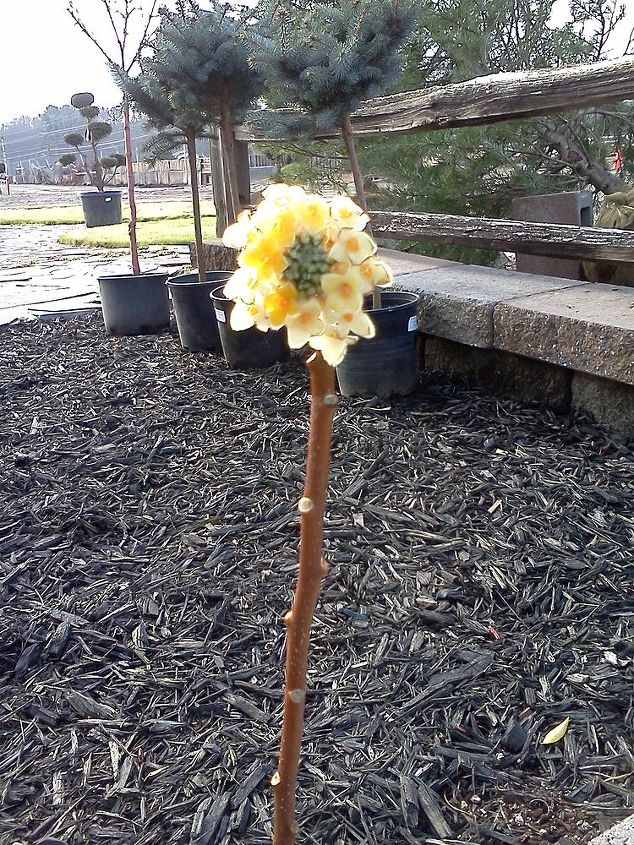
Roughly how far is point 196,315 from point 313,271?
3713mm

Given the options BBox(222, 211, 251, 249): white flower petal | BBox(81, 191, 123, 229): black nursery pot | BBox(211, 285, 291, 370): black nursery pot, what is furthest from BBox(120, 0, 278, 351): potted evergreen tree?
BBox(81, 191, 123, 229): black nursery pot

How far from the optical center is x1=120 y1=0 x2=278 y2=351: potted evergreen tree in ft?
13.1

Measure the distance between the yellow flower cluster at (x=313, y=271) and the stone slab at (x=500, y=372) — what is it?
8.10ft

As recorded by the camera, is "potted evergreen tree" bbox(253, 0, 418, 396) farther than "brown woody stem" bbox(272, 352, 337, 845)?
Yes

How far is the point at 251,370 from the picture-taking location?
4066 mm

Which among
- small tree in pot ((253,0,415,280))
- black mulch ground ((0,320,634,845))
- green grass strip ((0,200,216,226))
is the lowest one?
black mulch ground ((0,320,634,845))

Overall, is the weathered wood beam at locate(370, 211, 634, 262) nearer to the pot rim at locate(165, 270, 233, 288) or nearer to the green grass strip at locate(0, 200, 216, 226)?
the pot rim at locate(165, 270, 233, 288)

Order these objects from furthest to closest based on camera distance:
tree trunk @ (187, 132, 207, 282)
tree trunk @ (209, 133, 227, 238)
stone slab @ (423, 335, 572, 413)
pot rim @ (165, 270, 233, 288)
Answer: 1. tree trunk @ (209, 133, 227, 238)
2. tree trunk @ (187, 132, 207, 282)
3. pot rim @ (165, 270, 233, 288)
4. stone slab @ (423, 335, 572, 413)

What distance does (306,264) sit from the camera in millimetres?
805

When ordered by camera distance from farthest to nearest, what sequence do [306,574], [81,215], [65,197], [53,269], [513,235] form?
1. [65,197]
2. [81,215]
3. [53,269]
4. [513,235]
5. [306,574]

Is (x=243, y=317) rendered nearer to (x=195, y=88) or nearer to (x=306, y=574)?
(x=306, y=574)

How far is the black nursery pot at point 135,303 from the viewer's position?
4.95m

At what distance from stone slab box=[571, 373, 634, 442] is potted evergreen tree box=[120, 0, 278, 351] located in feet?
6.95

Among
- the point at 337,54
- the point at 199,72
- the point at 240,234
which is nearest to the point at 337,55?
the point at 337,54
